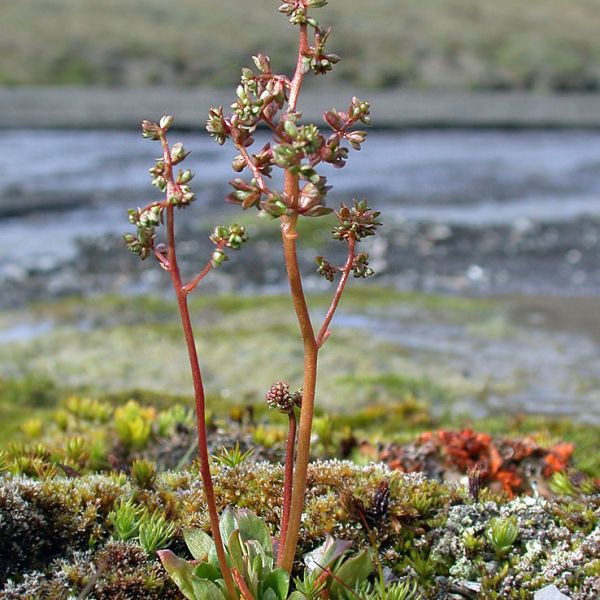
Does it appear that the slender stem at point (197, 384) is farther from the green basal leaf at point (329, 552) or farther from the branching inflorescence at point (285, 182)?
the green basal leaf at point (329, 552)

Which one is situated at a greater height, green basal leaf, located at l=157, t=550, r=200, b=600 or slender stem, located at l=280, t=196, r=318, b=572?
slender stem, located at l=280, t=196, r=318, b=572

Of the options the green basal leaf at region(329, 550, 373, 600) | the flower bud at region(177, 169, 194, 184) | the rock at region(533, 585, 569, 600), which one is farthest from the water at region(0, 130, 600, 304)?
the flower bud at region(177, 169, 194, 184)

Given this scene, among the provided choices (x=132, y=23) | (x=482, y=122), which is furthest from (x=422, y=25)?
(x=482, y=122)

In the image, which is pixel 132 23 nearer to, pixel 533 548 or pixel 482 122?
pixel 482 122

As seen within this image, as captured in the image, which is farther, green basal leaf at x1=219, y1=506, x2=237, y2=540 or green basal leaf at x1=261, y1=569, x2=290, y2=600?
green basal leaf at x1=219, y1=506, x2=237, y2=540

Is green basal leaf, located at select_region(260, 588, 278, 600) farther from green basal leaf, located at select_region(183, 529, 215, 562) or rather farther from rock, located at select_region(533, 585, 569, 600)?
rock, located at select_region(533, 585, 569, 600)

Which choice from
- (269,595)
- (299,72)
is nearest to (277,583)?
(269,595)
